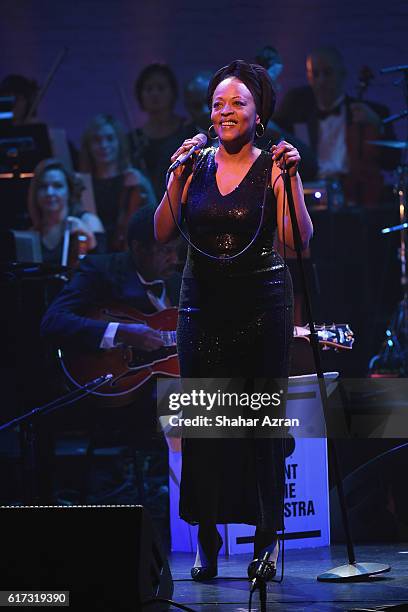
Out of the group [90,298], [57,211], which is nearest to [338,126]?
[57,211]

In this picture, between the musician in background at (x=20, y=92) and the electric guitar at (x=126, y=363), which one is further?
the musician in background at (x=20, y=92)

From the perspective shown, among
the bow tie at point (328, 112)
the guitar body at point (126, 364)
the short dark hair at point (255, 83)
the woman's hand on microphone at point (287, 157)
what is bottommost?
the guitar body at point (126, 364)

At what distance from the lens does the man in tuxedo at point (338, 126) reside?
7.68m

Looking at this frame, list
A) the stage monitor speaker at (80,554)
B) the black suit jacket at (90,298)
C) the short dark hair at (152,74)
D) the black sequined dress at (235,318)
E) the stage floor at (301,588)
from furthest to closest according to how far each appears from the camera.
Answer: the short dark hair at (152,74)
the black suit jacket at (90,298)
the black sequined dress at (235,318)
the stage floor at (301,588)
the stage monitor speaker at (80,554)

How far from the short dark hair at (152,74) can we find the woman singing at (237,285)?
14.7 feet

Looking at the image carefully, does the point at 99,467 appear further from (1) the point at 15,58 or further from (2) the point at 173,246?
(1) the point at 15,58

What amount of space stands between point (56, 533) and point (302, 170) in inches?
203

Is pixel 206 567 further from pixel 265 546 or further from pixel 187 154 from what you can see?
pixel 187 154

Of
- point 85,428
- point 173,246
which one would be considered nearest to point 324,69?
point 173,246

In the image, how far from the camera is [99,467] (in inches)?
276

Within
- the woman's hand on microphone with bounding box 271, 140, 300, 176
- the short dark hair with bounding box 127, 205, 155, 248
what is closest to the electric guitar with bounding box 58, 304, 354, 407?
the short dark hair with bounding box 127, 205, 155, 248

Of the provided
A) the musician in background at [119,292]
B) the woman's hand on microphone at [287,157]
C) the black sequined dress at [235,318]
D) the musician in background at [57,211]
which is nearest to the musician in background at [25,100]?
the musician in background at [57,211]

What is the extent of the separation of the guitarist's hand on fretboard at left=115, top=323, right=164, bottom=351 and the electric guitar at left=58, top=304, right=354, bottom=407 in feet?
0.09

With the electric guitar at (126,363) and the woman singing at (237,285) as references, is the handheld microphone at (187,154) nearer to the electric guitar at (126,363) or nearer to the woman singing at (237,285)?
the woman singing at (237,285)
